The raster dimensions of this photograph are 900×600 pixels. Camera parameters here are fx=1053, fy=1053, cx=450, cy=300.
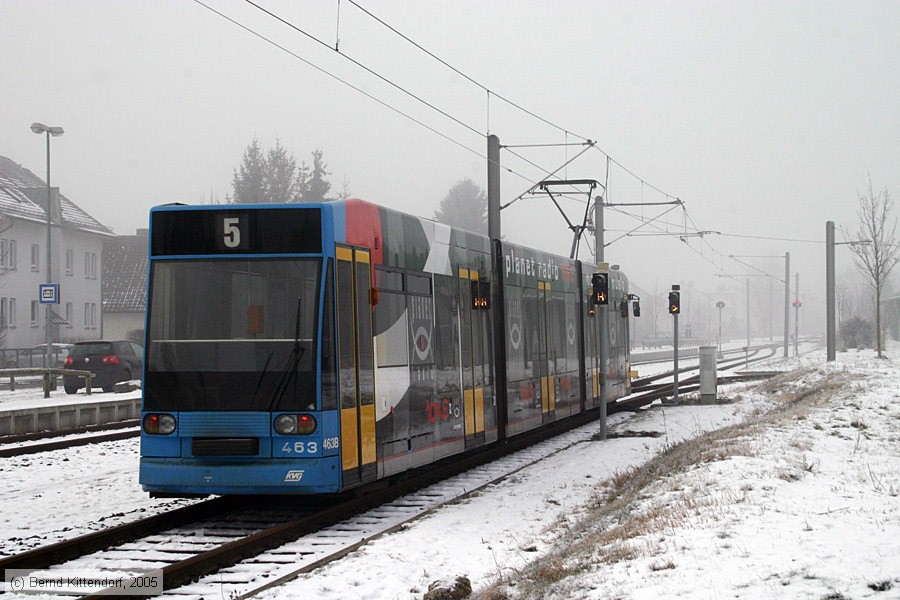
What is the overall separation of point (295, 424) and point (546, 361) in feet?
29.2

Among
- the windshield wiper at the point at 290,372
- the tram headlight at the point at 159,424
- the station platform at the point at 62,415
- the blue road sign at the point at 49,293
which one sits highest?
the blue road sign at the point at 49,293

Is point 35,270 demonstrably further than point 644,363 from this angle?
No

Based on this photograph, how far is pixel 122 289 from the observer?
68.9 m

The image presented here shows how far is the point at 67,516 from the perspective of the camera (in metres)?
10.6

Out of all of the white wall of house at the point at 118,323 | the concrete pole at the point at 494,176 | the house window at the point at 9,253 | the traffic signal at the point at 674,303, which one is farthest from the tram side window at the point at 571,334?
the white wall of house at the point at 118,323

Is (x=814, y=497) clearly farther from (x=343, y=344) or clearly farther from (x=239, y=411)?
(x=239, y=411)

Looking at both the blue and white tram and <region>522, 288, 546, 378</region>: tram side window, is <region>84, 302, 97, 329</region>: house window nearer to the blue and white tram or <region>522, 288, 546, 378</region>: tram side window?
<region>522, 288, 546, 378</region>: tram side window

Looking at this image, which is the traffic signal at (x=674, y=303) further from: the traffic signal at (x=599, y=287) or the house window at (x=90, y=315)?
the house window at (x=90, y=315)

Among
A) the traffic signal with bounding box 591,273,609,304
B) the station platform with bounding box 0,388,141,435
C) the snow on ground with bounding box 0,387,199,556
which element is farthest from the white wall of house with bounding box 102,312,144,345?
the traffic signal with bounding box 591,273,609,304

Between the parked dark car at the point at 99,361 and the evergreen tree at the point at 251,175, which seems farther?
the evergreen tree at the point at 251,175

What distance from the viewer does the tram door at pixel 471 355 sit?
13.6 m

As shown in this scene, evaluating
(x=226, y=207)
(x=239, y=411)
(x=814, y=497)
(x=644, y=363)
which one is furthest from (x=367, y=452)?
(x=644, y=363)

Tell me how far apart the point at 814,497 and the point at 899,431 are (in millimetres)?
7287

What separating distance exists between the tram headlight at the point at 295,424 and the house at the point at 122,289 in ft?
188
